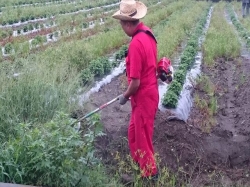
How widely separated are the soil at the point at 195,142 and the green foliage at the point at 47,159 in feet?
2.13

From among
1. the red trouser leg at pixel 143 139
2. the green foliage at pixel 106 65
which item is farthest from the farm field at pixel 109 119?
the red trouser leg at pixel 143 139

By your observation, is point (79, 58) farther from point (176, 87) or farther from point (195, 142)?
point (195, 142)

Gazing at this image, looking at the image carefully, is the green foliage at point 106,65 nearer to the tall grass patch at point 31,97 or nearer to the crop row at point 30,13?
the tall grass patch at point 31,97

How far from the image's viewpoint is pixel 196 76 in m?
8.79

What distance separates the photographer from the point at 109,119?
6035 mm

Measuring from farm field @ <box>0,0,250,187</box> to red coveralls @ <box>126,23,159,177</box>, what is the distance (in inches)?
8.7

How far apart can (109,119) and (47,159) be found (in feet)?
8.85

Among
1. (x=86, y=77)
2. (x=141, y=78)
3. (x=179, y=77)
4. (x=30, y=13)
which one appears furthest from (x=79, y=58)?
(x=30, y=13)

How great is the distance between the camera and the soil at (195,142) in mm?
4965

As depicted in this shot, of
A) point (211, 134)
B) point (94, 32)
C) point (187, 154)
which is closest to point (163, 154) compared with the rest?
point (187, 154)

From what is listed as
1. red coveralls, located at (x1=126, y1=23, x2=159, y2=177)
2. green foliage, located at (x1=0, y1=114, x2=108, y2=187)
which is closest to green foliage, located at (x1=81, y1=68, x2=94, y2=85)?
red coveralls, located at (x1=126, y1=23, x2=159, y2=177)

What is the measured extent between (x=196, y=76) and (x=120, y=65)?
1639mm

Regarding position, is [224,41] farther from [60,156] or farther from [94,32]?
[60,156]

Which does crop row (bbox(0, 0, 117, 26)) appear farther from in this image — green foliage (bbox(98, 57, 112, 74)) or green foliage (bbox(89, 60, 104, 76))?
green foliage (bbox(89, 60, 104, 76))
